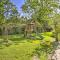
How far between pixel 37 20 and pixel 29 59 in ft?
6.43

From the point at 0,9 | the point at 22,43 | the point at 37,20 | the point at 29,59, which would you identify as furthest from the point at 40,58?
the point at 0,9

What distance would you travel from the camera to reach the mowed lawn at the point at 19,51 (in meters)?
4.26

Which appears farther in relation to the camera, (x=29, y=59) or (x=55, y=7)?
(x=55, y=7)

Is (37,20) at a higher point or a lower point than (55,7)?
lower

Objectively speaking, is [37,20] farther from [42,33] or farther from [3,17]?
[3,17]

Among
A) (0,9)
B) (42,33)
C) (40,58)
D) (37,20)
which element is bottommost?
(40,58)

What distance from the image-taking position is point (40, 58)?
4238mm

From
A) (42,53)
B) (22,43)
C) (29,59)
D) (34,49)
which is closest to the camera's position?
(29,59)

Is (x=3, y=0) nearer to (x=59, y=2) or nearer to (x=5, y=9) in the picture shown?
(x=5, y=9)

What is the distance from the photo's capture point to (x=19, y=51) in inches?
186

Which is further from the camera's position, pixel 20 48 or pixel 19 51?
pixel 20 48

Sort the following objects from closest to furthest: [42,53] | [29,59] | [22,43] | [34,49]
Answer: [29,59]
[42,53]
[34,49]
[22,43]

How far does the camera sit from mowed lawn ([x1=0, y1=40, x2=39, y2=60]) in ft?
14.0

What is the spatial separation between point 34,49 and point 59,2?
194 cm
